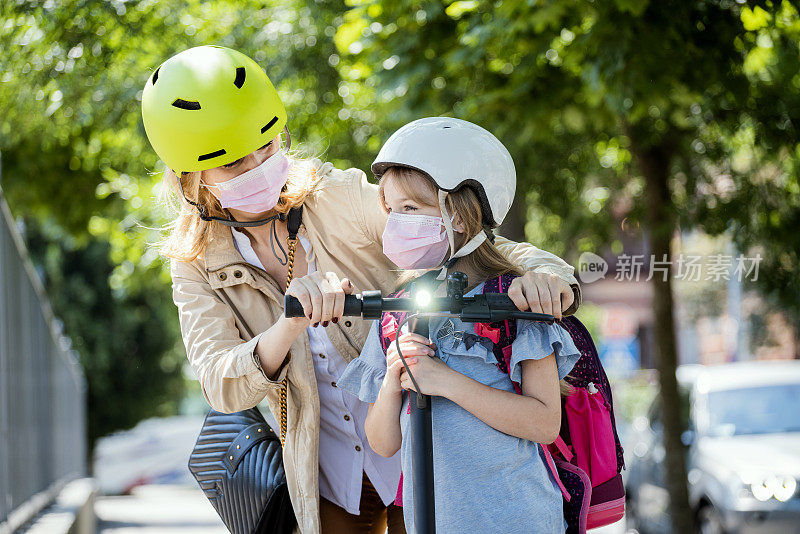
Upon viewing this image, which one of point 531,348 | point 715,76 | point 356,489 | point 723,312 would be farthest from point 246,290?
point 723,312

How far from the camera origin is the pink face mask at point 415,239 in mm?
2596

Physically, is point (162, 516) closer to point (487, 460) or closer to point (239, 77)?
point (239, 77)

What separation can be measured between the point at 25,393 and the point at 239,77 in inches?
164

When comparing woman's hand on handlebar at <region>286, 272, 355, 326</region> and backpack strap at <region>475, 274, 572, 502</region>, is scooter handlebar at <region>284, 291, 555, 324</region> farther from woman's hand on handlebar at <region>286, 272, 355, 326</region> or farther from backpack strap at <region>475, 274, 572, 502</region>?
backpack strap at <region>475, 274, 572, 502</region>

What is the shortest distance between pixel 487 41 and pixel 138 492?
18958 millimetres

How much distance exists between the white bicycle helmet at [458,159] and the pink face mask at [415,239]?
106 mm

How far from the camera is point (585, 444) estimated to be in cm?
270

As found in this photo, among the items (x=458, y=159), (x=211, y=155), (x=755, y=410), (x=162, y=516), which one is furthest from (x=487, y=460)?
(x=162, y=516)

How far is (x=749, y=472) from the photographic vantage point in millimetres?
7457

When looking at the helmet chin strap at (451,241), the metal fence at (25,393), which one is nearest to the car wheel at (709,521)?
the metal fence at (25,393)

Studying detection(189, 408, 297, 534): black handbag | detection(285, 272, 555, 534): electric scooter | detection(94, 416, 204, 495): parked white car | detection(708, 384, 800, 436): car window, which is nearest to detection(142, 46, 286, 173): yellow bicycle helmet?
detection(285, 272, 555, 534): electric scooter

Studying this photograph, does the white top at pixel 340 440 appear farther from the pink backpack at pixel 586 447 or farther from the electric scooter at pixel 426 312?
the electric scooter at pixel 426 312

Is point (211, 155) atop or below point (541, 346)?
atop

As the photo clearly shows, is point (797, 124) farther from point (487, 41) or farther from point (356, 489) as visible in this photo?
point (356, 489)
